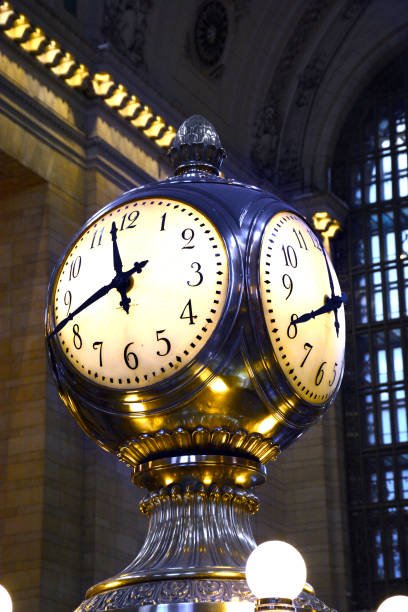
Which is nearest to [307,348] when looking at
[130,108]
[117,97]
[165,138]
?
[117,97]

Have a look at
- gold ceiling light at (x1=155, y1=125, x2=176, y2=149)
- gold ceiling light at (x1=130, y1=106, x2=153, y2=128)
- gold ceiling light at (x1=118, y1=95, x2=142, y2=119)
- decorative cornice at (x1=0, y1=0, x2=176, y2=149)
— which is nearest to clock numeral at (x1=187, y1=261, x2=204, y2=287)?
decorative cornice at (x1=0, y1=0, x2=176, y2=149)

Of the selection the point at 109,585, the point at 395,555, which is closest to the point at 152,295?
the point at 109,585

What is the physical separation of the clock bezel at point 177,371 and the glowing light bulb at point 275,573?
29 cm

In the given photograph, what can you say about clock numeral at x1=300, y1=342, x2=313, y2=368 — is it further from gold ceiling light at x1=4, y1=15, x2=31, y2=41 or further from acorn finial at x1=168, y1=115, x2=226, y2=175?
gold ceiling light at x1=4, y1=15, x2=31, y2=41

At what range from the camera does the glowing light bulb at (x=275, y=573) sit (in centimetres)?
108

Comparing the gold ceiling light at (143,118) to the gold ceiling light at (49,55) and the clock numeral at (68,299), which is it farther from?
the clock numeral at (68,299)

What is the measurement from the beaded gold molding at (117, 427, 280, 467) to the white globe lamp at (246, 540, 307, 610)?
301 millimetres

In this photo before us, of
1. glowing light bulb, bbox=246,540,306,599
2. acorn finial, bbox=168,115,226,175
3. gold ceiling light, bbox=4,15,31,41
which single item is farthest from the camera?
gold ceiling light, bbox=4,15,31,41

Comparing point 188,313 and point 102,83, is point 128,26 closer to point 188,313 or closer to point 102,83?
point 102,83

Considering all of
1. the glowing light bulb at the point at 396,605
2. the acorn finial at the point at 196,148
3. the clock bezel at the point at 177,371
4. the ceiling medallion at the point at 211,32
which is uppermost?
the ceiling medallion at the point at 211,32

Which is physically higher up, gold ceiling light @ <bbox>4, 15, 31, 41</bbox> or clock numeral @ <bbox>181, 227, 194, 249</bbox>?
gold ceiling light @ <bbox>4, 15, 31, 41</bbox>

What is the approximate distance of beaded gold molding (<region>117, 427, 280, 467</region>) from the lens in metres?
1.38

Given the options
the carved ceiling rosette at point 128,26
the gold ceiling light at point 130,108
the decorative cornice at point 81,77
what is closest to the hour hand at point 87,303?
the decorative cornice at point 81,77

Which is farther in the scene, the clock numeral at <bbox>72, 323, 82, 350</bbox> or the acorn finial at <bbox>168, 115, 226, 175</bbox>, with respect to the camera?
the acorn finial at <bbox>168, 115, 226, 175</bbox>
